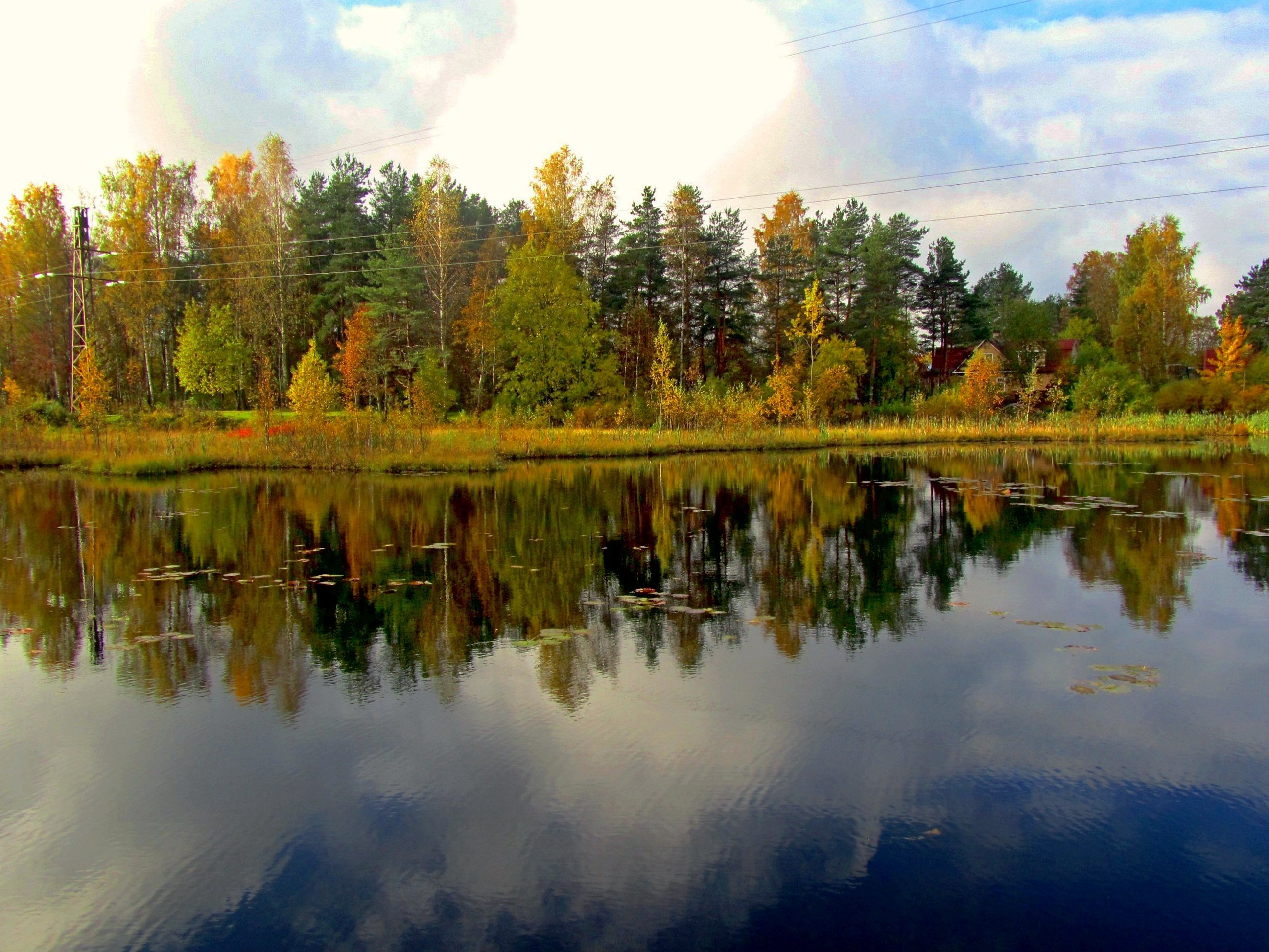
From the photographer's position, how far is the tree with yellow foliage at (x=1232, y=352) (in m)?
56.2

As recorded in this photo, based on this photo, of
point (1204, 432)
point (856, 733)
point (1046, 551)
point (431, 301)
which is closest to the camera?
point (856, 733)

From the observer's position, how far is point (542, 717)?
620 centimetres

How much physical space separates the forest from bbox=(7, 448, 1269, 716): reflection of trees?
2232 cm

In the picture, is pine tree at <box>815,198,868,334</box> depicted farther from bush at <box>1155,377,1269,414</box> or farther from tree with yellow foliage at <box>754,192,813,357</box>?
bush at <box>1155,377,1269,414</box>

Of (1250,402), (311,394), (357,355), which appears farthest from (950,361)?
(311,394)

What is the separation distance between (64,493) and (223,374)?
2999 cm

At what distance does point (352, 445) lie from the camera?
2786 centimetres

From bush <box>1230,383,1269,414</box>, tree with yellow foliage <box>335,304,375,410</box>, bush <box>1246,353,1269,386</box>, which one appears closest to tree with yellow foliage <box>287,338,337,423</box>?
tree with yellow foliage <box>335,304,375,410</box>

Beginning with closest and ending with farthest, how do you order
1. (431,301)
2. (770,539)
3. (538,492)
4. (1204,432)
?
(770,539)
(538,492)
(1204,432)
(431,301)

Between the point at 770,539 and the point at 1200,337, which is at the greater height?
the point at 1200,337

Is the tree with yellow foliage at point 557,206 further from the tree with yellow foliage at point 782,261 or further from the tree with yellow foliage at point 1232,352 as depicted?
the tree with yellow foliage at point 1232,352

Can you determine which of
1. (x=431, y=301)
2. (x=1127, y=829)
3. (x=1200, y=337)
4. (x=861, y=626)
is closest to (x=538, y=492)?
(x=861, y=626)

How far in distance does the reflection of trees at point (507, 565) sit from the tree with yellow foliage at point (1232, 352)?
4133cm

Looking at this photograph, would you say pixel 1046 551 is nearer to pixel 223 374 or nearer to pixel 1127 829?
pixel 1127 829
